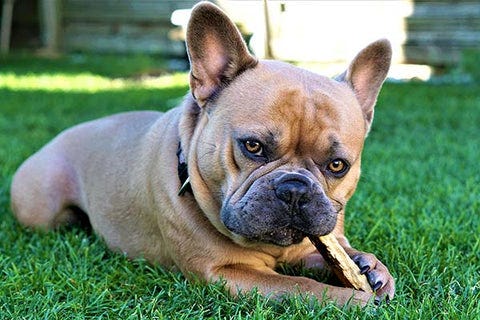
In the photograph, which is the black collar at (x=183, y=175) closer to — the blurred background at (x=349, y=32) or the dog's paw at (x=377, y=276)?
the dog's paw at (x=377, y=276)

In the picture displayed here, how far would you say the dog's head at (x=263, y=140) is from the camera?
8.44 ft

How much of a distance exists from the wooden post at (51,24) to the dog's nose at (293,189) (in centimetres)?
1382

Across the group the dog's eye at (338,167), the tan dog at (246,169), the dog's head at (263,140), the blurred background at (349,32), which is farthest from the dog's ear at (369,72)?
the blurred background at (349,32)

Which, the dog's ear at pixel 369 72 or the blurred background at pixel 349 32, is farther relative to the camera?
the blurred background at pixel 349 32

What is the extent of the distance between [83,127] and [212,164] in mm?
1480

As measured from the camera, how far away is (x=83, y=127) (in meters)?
4.06

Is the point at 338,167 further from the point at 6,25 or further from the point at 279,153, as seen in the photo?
the point at 6,25

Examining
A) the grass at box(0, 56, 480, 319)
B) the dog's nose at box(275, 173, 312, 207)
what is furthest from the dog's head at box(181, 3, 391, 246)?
the grass at box(0, 56, 480, 319)

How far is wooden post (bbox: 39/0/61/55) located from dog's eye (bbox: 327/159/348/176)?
537 inches

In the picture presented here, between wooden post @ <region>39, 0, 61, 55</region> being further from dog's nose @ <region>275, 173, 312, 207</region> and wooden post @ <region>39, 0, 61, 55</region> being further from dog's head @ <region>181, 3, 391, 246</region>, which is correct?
dog's nose @ <region>275, 173, 312, 207</region>

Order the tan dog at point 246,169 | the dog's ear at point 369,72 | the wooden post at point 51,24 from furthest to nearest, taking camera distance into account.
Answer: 1. the wooden post at point 51,24
2. the dog's ear at point 369,72
3. the tan dog at point 246,169

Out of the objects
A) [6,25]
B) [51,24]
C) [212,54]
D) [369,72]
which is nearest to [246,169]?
[212,54]

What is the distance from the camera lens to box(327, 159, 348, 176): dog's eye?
2768 millimetres

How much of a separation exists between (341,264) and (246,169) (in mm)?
489
